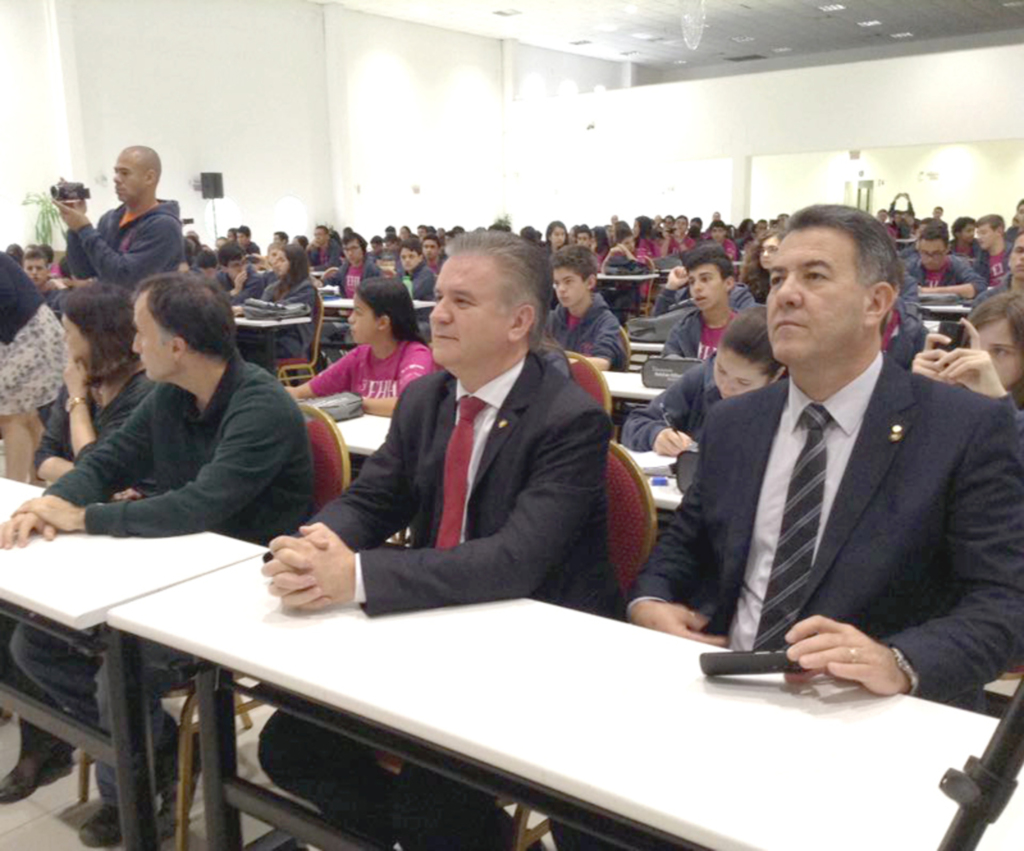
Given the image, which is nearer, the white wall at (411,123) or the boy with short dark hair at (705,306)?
the boy with short dark hair at (705,306)

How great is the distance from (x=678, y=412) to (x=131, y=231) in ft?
7.46

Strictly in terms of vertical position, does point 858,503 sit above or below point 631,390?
above

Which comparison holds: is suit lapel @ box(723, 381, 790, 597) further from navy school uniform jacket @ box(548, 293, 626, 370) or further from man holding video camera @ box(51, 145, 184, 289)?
navy school uniform jacket @ box(548, 293, 626, 370)

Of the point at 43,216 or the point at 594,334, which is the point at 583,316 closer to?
the point at 594,334

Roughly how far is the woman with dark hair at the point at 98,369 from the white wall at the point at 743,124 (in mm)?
13137

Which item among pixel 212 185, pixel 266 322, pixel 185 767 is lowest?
pixel 185 767

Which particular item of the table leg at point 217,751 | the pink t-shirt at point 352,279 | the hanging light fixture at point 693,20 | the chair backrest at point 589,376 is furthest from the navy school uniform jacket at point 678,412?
the pink t-shirt at point 352,279

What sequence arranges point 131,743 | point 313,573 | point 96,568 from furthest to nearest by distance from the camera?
point 96,568 → point 131,743 → point 313,573

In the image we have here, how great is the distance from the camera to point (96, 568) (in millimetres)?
1816

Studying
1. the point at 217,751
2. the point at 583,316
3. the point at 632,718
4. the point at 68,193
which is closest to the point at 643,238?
the point at 583,316

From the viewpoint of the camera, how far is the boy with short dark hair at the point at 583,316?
473 cm

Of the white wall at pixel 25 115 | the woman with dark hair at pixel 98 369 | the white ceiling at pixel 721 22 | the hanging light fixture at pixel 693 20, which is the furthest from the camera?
the white ceiling at pixel 721 22

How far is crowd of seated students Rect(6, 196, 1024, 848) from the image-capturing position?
1505 millimetres

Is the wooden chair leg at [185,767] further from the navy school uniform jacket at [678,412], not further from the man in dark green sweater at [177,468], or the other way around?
the navy school uniform jacket at [678,412]
